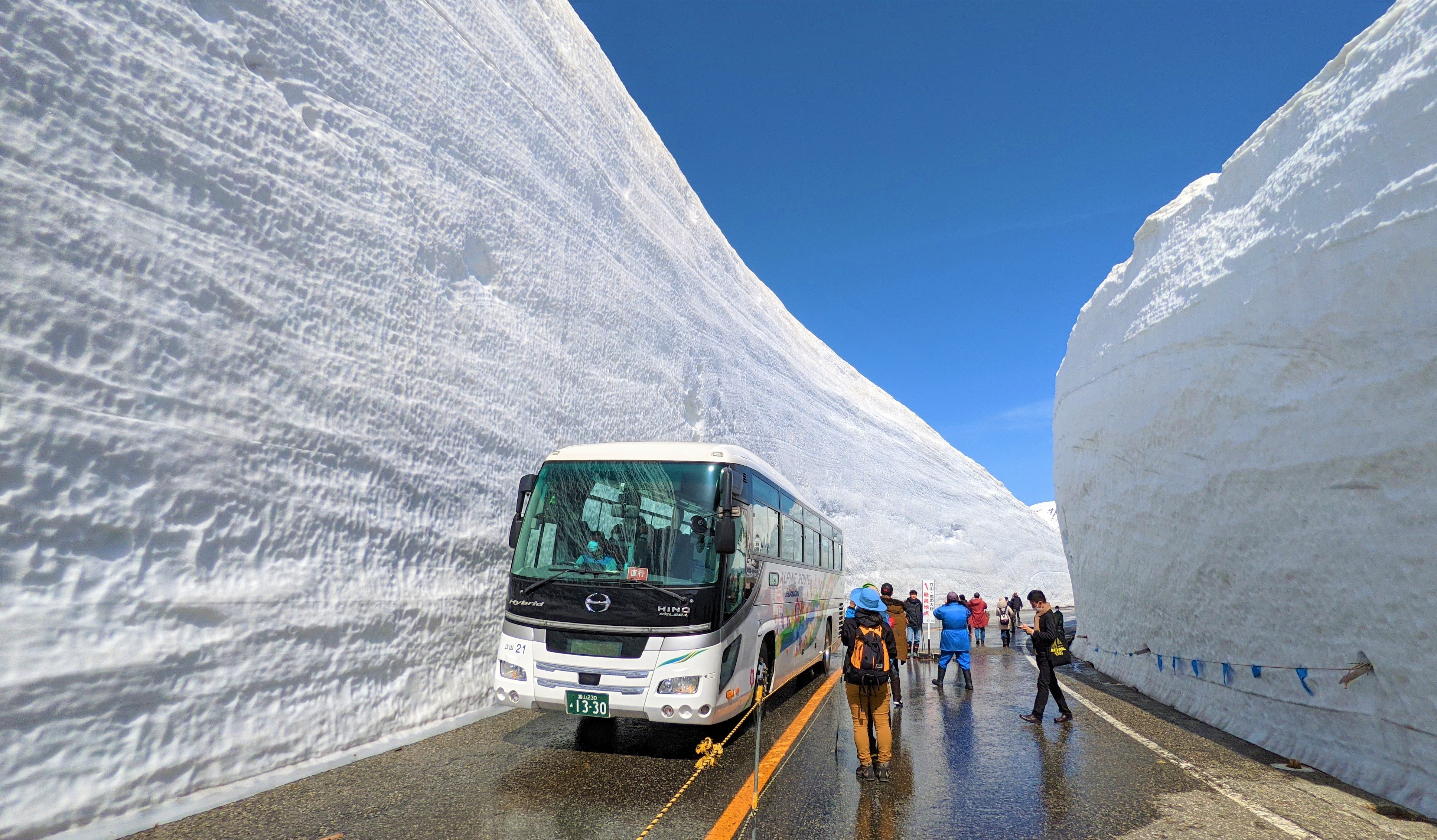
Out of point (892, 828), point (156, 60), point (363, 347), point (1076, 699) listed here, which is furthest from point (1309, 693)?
point (156, 60)

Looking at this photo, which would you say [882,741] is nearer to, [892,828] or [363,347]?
[892,828]

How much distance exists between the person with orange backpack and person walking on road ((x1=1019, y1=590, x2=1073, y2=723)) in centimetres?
262

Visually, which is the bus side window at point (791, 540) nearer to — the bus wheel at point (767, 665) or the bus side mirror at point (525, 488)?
the bus wheel at point (767, 665)

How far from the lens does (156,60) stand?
5.72m

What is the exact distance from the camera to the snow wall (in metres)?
4.25

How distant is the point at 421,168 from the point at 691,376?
11.2m

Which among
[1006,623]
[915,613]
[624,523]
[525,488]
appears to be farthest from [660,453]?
[1006,623]

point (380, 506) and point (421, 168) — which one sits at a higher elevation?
point (421, 168)

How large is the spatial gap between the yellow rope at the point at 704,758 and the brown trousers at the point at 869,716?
2.45ft

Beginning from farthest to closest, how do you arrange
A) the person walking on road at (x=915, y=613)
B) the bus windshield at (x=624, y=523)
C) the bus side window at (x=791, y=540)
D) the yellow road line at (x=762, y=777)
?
the person walking on road at (x=915, y=613)
the bus side window at (x=791, y=540)
the bus windshield at (x=624, y=523)
the yellow road line at (x=762, y=777)

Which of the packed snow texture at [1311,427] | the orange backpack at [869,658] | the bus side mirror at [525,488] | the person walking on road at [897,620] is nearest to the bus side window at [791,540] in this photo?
the person walking on road at [897,620]

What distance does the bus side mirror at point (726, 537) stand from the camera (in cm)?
562

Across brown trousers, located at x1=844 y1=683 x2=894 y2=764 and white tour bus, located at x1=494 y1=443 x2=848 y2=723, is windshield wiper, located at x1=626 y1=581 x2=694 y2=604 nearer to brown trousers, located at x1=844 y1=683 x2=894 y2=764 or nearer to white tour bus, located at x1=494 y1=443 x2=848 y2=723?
white tour bus, located at x1=494 y1=443 x2=848 y2=723

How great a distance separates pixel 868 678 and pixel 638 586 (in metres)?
1.93
